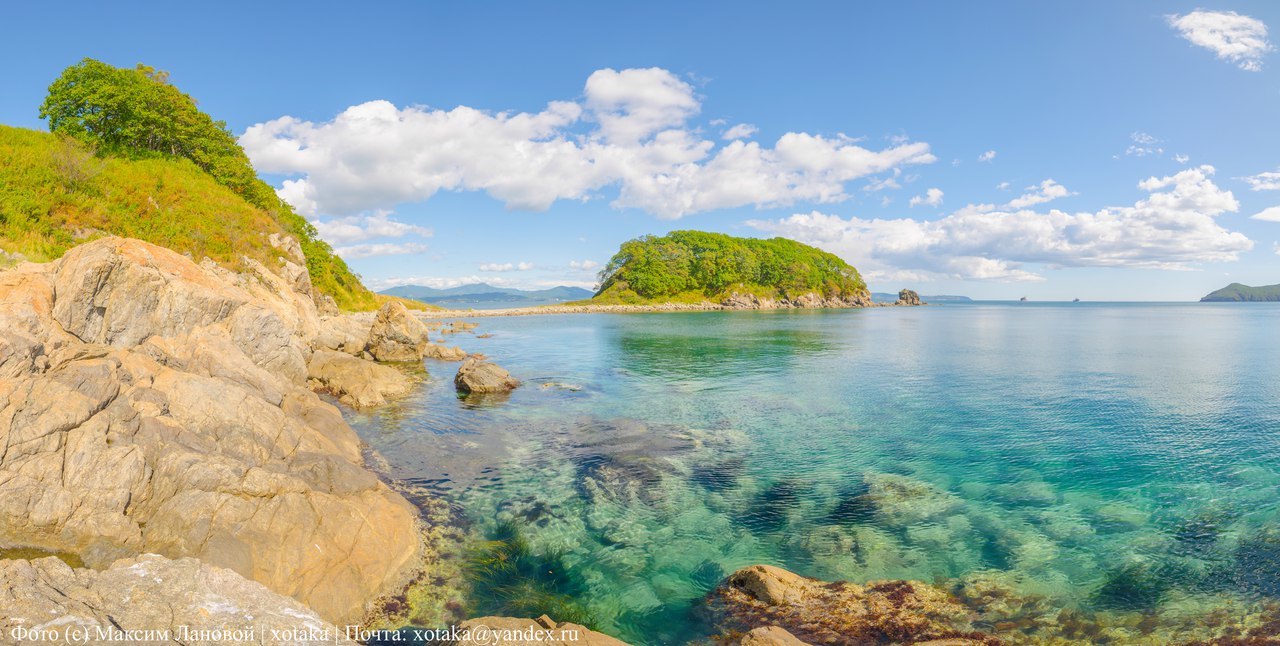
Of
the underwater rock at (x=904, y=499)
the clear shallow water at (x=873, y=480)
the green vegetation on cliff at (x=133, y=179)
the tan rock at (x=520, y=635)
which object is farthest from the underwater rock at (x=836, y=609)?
the green vegetation on cliff at (x=133, y=179)

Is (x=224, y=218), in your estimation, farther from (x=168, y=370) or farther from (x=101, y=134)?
(x=168, y=370)

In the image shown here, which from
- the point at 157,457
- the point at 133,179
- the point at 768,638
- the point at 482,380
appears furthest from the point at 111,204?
the point at 768,638

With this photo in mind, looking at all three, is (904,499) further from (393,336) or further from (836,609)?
(393,336)

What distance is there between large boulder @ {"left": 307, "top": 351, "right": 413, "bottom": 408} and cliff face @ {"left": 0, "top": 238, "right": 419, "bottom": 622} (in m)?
11.2

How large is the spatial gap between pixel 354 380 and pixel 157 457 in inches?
775

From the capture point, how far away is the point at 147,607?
7730 mm

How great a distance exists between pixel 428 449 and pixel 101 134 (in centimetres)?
6204

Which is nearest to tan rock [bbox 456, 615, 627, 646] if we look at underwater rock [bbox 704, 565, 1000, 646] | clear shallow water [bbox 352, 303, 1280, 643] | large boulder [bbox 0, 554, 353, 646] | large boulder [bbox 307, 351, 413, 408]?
large boulder [bbox 0, 554, 353, 646]

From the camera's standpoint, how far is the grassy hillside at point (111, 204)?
30.1 m

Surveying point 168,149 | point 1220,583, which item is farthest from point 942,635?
point 168,149

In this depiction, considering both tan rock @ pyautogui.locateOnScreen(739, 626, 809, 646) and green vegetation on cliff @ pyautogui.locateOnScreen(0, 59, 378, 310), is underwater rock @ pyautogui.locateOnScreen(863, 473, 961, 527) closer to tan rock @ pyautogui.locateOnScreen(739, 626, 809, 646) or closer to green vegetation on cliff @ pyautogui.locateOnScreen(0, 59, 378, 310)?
tan rock @ pyautogui.locateOnScreen(739, 626, 809, 646)

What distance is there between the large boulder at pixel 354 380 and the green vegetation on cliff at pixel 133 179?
12981mm

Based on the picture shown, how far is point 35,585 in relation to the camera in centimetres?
738

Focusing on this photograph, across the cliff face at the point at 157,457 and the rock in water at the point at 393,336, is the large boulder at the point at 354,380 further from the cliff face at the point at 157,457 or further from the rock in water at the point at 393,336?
the rock in water at the point at 393,336
